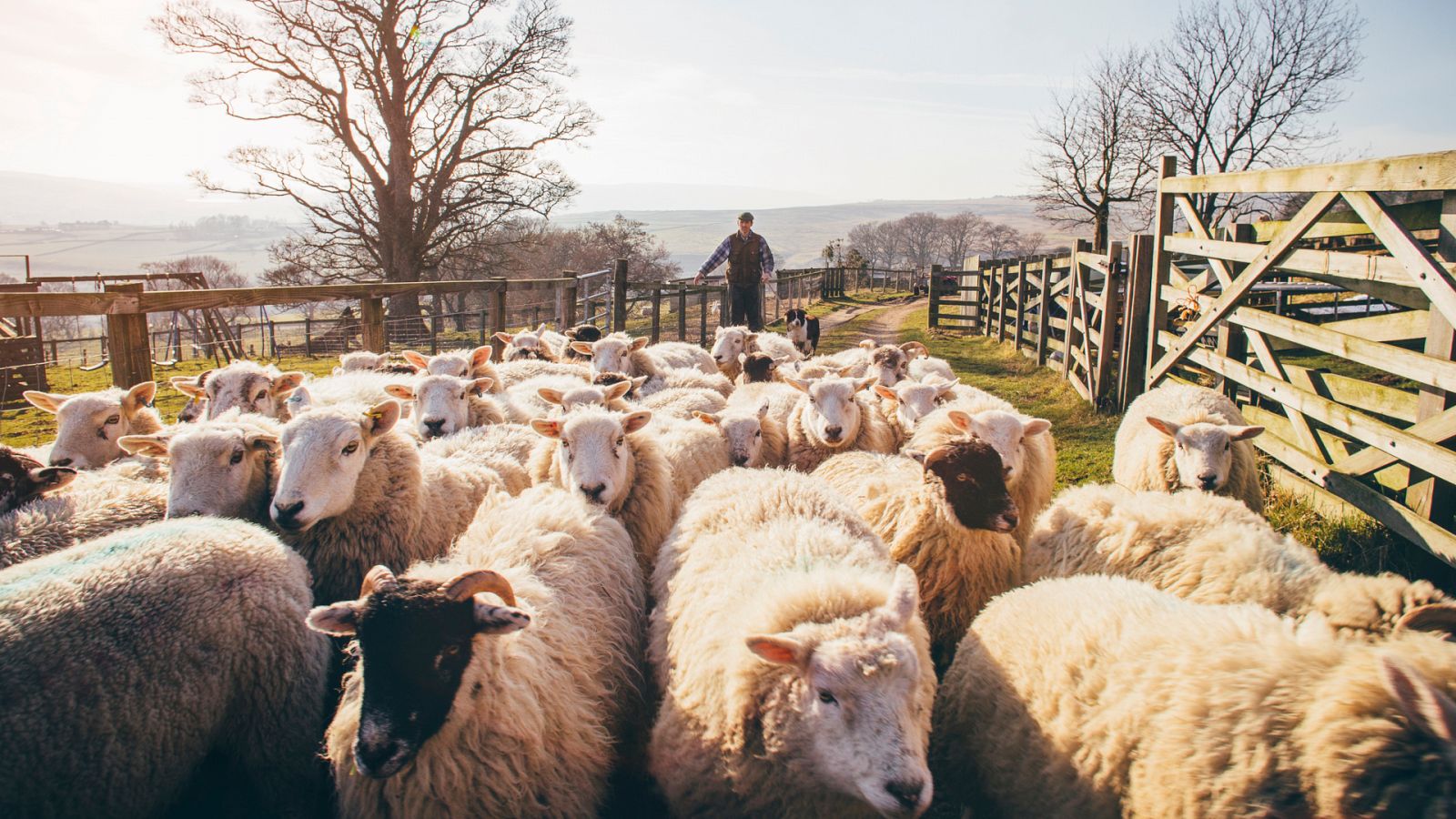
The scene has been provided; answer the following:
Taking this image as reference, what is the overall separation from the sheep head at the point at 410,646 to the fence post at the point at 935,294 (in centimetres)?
2070

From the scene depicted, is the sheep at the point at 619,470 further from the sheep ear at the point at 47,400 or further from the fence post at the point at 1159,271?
the fence post at the point at 1159,271

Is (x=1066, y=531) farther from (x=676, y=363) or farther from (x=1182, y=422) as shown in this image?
(x=676, y=363)

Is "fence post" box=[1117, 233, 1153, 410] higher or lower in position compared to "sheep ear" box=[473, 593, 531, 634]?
higher

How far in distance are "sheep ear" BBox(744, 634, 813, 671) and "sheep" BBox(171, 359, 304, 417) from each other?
13.5ft

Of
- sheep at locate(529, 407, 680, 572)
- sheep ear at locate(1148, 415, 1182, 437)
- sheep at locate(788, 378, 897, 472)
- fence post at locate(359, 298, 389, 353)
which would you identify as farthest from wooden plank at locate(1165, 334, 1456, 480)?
fence post at locate(359, 298, 389, 353)

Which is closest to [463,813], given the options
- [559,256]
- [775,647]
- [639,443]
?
[775,647]

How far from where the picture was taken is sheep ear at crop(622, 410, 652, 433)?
4.18m

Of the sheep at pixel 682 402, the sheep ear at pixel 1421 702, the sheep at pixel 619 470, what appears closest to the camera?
the sheep ear at pixel 1421 702

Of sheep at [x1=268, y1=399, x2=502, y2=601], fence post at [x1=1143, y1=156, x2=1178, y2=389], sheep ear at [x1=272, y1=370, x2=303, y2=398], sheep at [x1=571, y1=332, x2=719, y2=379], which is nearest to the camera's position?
sheep at [x1=268, y1=399, x2=502, y2=601]

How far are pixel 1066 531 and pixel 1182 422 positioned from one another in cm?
192

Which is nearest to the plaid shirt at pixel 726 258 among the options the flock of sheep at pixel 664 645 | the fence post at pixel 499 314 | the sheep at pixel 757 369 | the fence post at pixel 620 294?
the fence post at pixel 620 294

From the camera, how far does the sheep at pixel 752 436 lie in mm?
5227

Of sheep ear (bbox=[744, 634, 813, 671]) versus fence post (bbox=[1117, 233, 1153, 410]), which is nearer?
sheep ear (bbox=[744, 634, 813, 671])

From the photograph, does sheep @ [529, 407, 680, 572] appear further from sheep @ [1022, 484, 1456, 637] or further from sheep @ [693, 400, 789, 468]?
sheep @ [1022, 484, 1456, 637]
